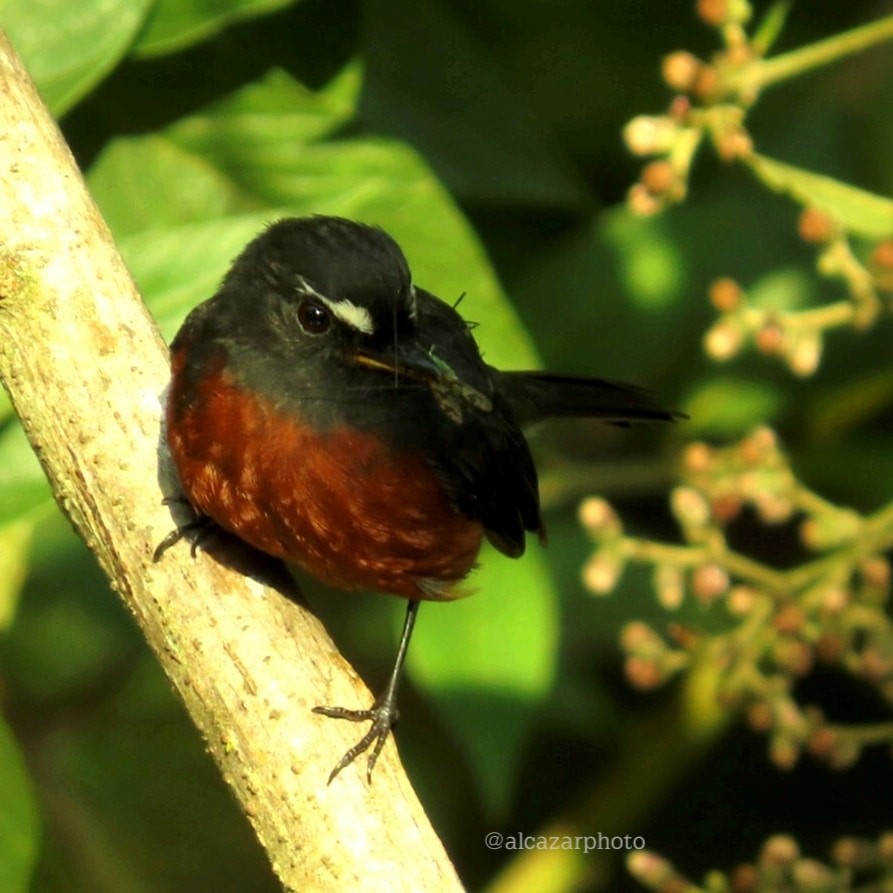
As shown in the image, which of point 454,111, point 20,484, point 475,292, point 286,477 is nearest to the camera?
point 286,477

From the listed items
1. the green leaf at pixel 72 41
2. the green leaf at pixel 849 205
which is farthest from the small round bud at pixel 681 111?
the green leaf at pixel 72 41

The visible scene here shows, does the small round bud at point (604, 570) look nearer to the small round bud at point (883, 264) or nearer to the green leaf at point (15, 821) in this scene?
the small round bud at point (883, 264)

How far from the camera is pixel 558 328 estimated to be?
3.88m

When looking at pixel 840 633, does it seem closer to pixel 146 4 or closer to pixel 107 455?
pixel 107 455

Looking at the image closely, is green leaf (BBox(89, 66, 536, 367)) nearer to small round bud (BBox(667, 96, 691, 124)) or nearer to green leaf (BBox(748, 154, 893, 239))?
small round bud (BBox(667, 96, 691, 124))

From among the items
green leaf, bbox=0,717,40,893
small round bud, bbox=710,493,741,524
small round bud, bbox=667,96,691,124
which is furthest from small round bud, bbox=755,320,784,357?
green leaf, bbox=0,717,40,893

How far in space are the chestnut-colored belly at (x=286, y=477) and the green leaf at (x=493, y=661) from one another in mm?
394

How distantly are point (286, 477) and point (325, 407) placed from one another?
14cm

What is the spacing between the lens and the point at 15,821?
279 centimetres

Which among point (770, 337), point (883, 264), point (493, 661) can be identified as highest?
point (883, 264)

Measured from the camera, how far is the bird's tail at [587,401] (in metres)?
3.74

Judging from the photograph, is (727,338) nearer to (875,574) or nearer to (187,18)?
(875,574)

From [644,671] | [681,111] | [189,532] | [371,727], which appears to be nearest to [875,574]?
[644,671]

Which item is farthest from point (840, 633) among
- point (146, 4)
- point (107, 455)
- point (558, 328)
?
point (146, 4)
